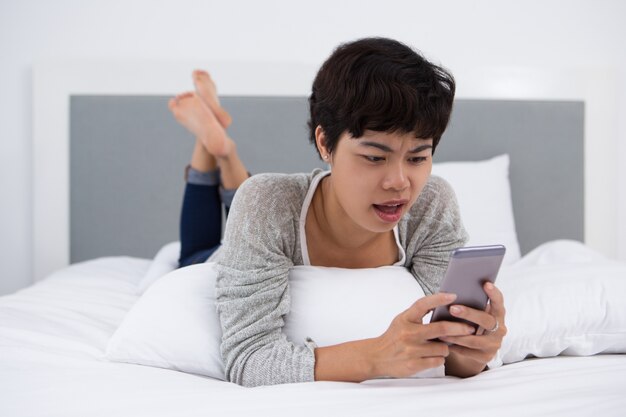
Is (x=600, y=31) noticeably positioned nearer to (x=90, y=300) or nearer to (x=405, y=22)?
(x=405, y=22)

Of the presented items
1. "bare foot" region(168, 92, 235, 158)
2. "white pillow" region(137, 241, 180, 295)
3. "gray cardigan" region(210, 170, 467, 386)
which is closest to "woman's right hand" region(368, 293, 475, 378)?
"gray cardigan" region(210, 170, 467, 386)

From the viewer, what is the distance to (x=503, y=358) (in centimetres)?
122

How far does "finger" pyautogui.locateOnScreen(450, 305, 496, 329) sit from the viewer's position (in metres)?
0.89

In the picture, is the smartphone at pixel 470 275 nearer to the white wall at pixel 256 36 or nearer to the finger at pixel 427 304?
the finger at pixel 427 304

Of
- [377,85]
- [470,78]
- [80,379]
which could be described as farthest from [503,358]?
[470,78]

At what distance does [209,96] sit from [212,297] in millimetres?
1057

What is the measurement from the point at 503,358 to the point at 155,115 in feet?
5.61

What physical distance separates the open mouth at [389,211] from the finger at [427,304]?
0.22 m

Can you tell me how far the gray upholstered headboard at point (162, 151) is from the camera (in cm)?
247

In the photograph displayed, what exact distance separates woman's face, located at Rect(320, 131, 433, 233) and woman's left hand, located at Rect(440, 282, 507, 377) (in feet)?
0.76

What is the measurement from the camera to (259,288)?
1.08 metres

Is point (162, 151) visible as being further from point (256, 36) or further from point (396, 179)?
point (396, 179)

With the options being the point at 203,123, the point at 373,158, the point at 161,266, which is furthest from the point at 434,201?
the point at 161,266

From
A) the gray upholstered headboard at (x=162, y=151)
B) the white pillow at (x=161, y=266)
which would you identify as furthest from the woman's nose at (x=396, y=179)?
the gray upholstered headboard at (x=162, y=151)
